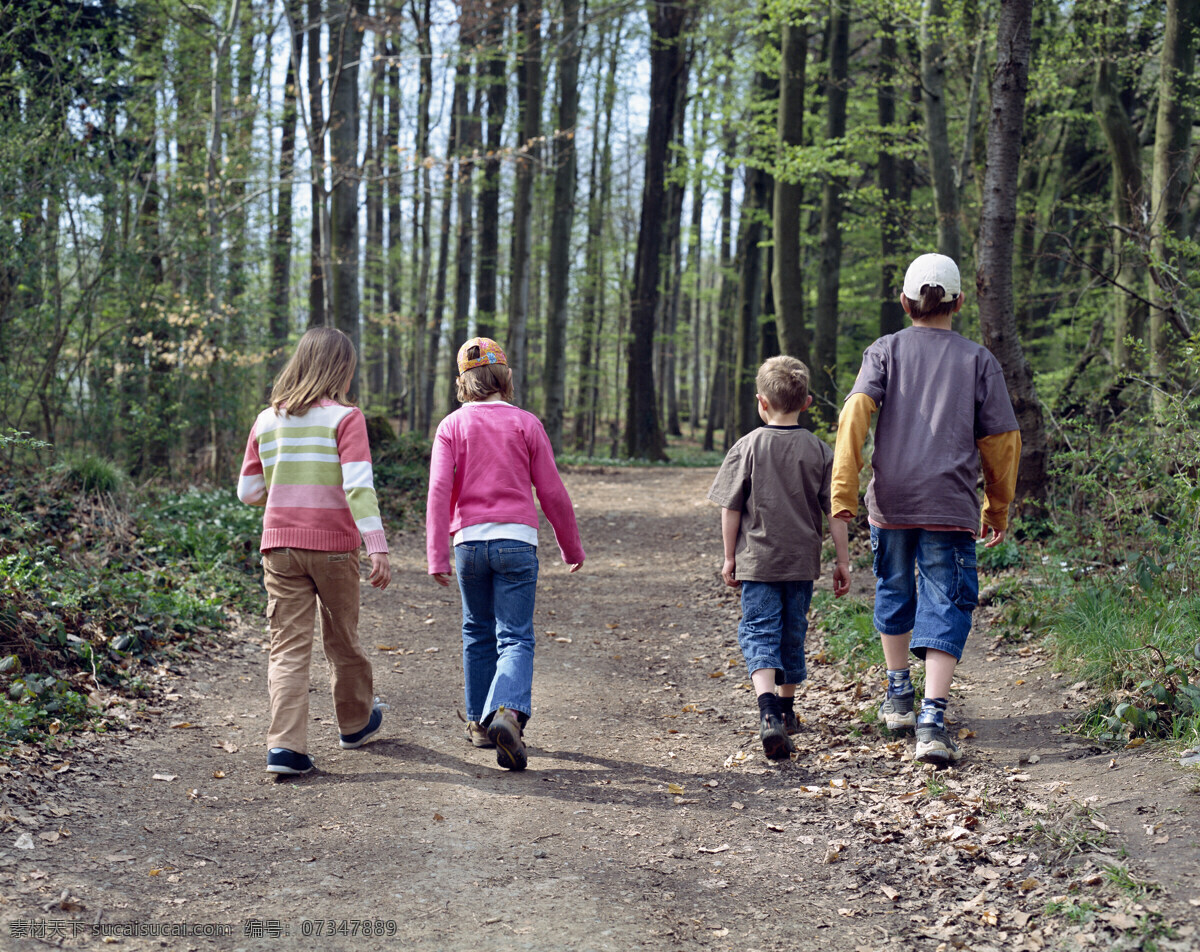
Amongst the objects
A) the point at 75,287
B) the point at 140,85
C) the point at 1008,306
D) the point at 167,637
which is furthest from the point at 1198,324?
the point at 140,85

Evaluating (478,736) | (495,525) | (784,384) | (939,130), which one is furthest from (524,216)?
(478,736)

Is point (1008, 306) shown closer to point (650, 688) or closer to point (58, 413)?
point (650, 688)

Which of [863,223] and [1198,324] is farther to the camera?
[863,223]

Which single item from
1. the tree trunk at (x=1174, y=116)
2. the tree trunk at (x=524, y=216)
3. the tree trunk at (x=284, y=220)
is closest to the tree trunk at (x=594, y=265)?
the tree trunk at (x=524, y=216)

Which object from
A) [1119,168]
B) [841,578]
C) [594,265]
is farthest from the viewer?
[594,265]

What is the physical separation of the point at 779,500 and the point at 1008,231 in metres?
4.32

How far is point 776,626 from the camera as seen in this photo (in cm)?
500

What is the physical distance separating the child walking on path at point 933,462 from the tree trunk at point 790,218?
9629 millimetres

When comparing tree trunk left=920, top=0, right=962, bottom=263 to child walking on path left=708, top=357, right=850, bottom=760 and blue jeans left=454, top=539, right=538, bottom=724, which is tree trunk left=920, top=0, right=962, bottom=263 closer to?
child walking on path left=708, top=357, right=850, bottom=760

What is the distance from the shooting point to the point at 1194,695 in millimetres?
4031

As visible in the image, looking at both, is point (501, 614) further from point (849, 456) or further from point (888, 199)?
point (888, 199)

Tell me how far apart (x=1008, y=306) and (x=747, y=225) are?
15089mm

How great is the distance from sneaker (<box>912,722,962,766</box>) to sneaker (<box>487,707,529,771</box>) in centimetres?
195

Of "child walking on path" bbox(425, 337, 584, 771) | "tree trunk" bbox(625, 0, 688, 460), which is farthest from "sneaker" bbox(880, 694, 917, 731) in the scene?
"tree trunk" bbox(625, 0, 688, 460)
